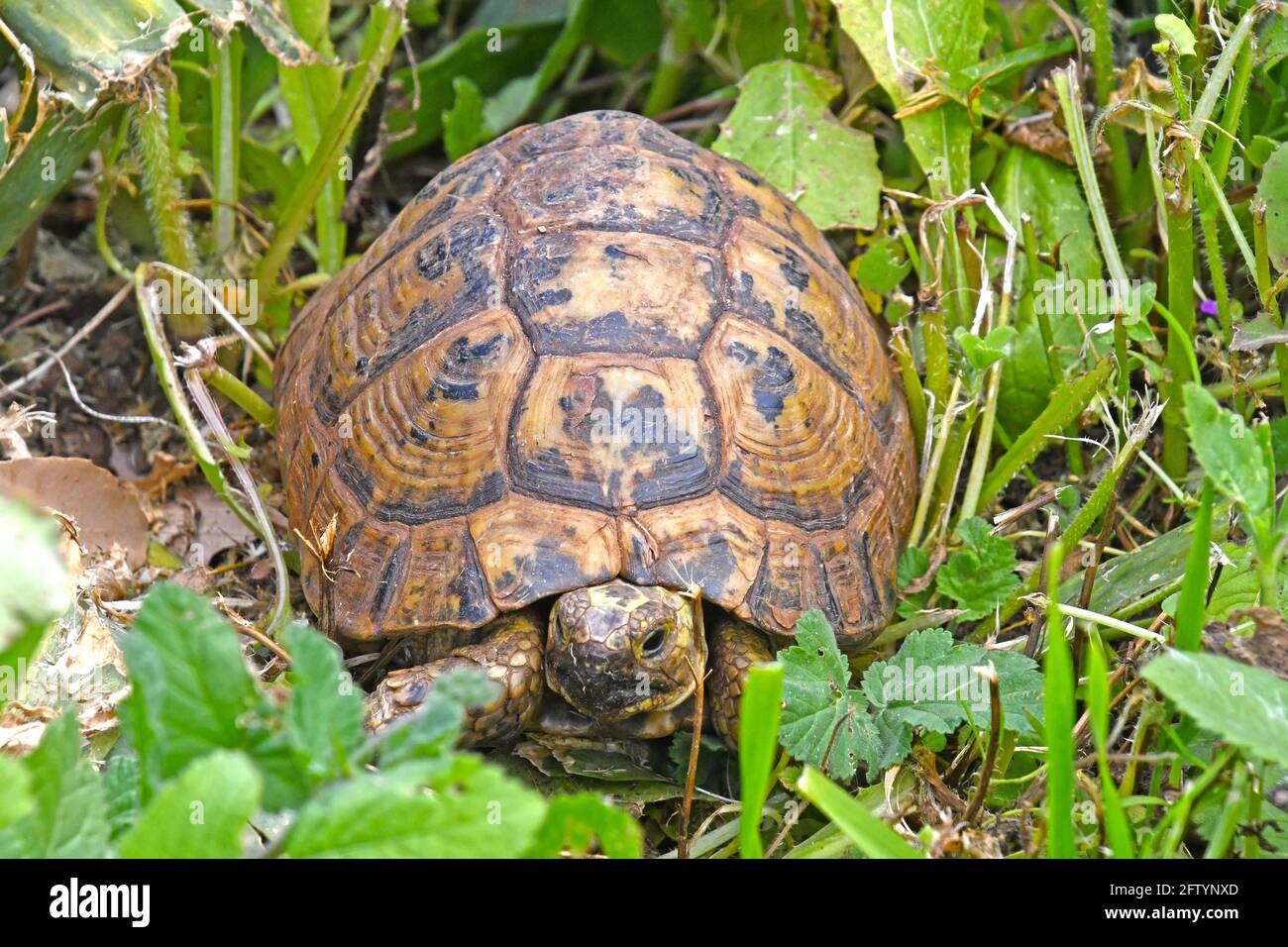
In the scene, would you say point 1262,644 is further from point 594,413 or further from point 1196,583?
point 594,413

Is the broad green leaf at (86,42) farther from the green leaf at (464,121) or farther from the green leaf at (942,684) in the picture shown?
the green leaf at (942,684)

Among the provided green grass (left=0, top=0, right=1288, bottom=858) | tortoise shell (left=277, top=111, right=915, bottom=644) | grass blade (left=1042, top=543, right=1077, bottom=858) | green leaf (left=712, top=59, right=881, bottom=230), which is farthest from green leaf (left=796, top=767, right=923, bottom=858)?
green leaf (left=712, top=59, right=881, bottom=230)

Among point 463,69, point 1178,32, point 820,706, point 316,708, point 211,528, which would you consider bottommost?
point 211,528

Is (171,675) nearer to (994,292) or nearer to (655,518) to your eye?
(655,518)

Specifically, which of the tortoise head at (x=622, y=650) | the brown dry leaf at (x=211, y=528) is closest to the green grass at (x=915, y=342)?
the brown dry leaf at (x=211, y=528)

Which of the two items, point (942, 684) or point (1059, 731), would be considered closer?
point (1059, 731)

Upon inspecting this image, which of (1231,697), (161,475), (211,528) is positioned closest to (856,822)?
(1231,697)
